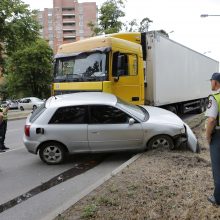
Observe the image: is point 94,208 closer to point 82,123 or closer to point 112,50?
point 82,123

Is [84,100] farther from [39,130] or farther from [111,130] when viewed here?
[39,130]

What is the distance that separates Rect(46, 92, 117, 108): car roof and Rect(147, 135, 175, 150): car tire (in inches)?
47.2

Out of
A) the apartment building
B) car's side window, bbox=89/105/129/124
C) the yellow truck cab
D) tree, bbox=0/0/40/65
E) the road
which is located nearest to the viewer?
the road

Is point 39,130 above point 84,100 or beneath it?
beneath

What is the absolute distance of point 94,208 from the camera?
512 cm

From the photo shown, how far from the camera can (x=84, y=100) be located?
9383 millimetres

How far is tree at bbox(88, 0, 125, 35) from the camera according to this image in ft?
121

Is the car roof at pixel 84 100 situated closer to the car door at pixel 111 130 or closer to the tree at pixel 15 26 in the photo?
the car door at pixel 111 130

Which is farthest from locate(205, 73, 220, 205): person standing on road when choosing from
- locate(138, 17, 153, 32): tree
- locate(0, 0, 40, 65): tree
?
locate(138, 17, 153, 32): tree

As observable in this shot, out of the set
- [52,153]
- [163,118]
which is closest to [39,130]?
[52,153]

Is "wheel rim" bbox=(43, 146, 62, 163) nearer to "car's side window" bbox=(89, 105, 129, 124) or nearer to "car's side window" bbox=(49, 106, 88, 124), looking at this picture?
"car's side window" bbox=(49, 106, 88, 124)

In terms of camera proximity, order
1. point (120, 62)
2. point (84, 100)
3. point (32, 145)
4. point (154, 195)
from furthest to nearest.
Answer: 1. point (120, 62)
2. point (84, 100)
3. point (32, 145)
4. point (154, 195)

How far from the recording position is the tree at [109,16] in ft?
121

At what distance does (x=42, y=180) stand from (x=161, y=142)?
284 centimetres
